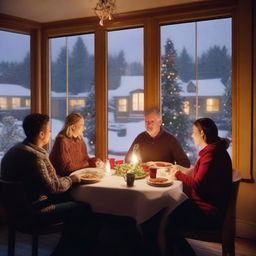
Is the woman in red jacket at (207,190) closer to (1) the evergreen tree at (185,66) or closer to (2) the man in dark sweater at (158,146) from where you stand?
(2) the man in dark sweater at (158,146)

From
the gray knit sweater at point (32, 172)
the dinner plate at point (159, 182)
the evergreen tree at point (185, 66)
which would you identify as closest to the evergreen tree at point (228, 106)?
the evergreen tree at point (185, 66)

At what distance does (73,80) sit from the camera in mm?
4438

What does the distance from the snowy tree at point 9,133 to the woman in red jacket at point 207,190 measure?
235 centimetres

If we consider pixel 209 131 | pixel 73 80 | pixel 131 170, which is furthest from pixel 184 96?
pixel 73 80

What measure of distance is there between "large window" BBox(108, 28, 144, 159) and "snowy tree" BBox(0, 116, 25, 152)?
45.3 inches

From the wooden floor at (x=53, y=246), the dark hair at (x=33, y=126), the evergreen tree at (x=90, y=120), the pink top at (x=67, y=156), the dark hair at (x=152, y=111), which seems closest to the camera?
the dark hair at (x=33, y=126)

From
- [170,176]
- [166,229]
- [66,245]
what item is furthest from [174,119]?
[66,245]

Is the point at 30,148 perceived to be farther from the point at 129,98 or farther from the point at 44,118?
the point at 129,98

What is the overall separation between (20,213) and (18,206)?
7cm

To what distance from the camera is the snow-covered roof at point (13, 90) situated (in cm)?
419

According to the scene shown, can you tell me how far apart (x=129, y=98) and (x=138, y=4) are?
1070 millimetres

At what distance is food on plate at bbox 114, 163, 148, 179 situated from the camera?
9.43 ft

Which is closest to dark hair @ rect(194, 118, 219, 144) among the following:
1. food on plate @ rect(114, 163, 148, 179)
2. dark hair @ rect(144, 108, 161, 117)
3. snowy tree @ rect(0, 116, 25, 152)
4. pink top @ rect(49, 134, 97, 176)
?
food on plate @ rect(114, 163, 148, 179)

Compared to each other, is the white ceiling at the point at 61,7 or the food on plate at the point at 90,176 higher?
the white ceiling at the point at 61,7
